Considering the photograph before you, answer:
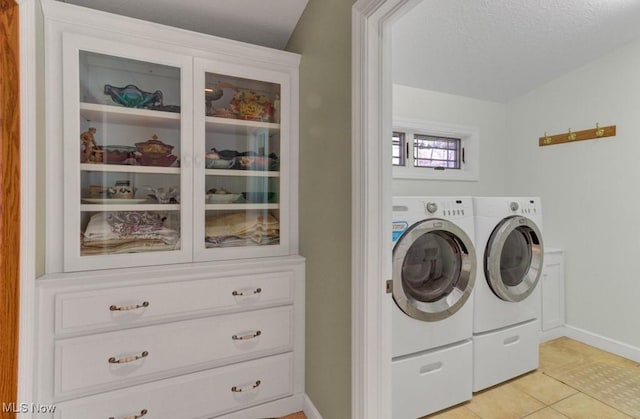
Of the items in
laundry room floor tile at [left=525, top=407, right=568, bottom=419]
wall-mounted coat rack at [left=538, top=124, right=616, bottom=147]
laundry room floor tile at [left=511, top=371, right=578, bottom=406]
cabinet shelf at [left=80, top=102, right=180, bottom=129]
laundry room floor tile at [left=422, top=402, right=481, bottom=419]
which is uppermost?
wall-mounted coat rack at [left=538, top=124, right=616, bottom=147]

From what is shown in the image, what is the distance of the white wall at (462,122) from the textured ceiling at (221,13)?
1.15 meters

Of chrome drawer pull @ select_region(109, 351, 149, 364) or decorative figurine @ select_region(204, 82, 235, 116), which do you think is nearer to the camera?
chrome drawer pull @ select_region(109, 351, 149, 364)

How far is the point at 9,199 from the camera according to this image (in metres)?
1.04

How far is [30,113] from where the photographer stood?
1.13 m

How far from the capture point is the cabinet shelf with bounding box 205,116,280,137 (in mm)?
1609

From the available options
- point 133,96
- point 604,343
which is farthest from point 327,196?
point 604,343

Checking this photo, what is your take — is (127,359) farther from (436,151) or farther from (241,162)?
(436,151)

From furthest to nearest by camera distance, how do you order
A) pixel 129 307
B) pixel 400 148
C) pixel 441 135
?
pixel 441 135 < pixel 400 148 < pixel 129 307

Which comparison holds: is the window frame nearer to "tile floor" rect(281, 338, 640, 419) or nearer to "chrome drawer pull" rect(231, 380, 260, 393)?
"tile floor" rect(281, 338, 640, 419)

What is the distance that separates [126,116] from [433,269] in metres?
1.80

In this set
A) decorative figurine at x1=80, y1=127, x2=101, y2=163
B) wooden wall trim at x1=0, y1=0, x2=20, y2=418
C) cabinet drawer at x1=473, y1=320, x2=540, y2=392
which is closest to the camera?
wooden wall trim at x1=0, y1=0, x2=20, y2=418

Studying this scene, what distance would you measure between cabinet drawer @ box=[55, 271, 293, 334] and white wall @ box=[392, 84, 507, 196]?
145 cm

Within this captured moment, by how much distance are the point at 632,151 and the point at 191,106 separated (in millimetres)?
3078

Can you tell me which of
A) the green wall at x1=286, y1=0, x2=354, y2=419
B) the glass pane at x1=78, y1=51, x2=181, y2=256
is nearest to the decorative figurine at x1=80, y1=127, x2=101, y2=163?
the glass pane at x1=78, y1=51, x2=181, y2=256
